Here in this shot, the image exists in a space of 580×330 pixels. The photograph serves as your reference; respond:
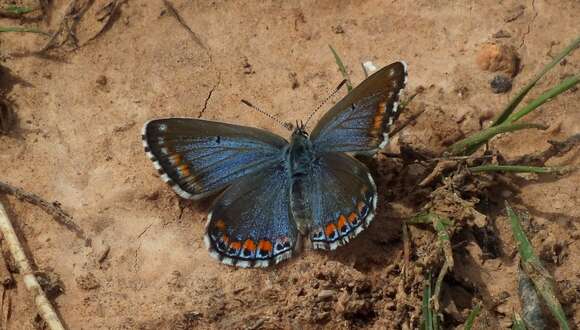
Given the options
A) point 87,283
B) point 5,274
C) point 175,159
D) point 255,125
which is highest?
point 255,125

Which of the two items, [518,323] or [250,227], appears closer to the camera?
[518,323]

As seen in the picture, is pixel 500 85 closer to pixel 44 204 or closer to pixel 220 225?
pixel 220 225

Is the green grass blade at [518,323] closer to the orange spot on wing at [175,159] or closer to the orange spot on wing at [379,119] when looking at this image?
the orange spot on wing at [379,119]

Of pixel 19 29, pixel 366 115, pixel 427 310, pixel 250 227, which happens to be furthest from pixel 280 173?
pixel 19 29

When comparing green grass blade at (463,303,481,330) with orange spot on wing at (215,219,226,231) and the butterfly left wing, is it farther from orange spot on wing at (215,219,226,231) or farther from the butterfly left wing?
orange spot on wing at (215,219,226,231)

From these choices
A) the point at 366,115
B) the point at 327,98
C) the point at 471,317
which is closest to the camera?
the point at 471,317

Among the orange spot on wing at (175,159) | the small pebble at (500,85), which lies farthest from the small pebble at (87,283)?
the small pebble at (500,85)
